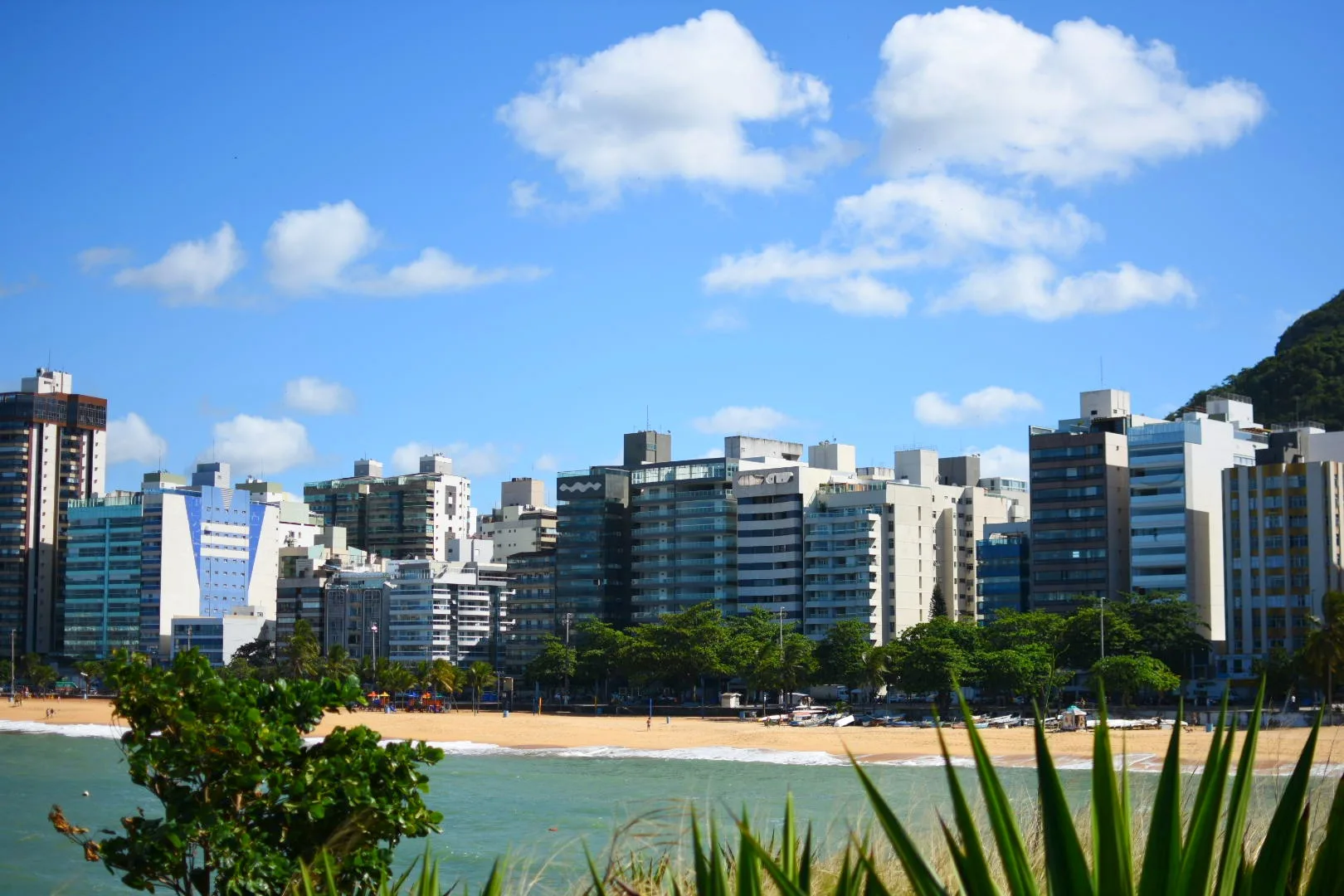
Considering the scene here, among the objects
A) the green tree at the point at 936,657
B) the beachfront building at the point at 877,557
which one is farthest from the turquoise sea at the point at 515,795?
the beachfront building at the point at 877,557

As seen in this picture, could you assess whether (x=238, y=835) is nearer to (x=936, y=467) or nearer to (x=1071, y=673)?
(x=1071, y=673)

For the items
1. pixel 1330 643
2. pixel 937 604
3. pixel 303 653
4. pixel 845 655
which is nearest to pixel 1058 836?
pixel 1330 643

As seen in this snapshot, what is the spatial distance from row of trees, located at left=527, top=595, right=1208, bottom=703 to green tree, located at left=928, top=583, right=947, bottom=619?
7.43 m

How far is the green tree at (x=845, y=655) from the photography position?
112188mm

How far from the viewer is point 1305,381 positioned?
13500cm

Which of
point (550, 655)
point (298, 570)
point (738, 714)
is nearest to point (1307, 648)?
point (738, 714)

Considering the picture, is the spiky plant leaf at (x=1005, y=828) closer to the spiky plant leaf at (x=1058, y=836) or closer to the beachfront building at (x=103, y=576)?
the spiky plant leaf at (x=1058, y=836)

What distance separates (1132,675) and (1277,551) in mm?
18257

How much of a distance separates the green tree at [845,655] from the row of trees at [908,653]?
8 centimetres

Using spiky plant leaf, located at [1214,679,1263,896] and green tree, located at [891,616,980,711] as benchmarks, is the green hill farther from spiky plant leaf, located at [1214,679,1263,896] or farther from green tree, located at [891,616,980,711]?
spiky plant leaf, located at [1214,679,1263,896]

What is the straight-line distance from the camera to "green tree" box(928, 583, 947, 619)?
128 meters

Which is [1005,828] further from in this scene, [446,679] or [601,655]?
[446,679]

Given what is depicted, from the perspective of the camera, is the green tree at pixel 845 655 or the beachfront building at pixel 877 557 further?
the beachfront building at pixel 877 557

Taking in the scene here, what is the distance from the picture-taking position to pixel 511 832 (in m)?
43.8
